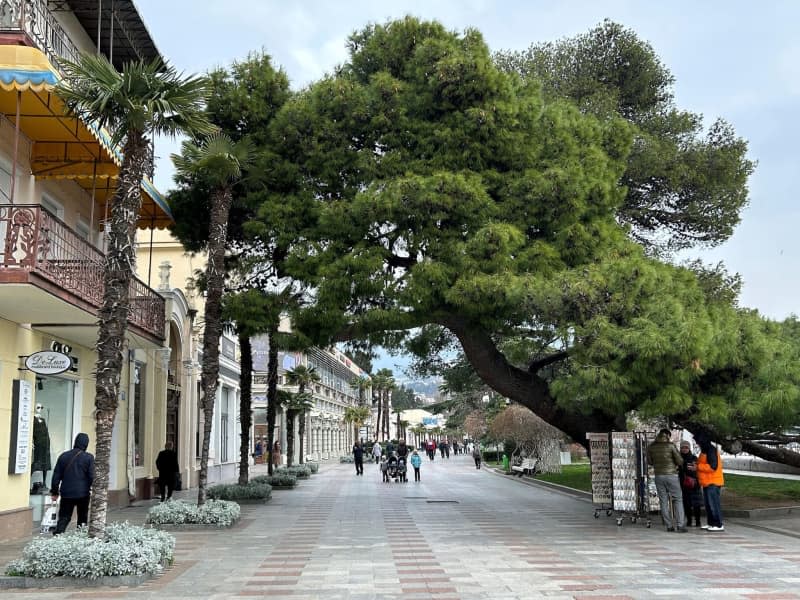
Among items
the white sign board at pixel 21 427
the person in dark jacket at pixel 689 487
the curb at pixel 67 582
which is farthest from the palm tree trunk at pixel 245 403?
the curb at pixel 67 582

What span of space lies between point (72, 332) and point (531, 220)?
30.7ft

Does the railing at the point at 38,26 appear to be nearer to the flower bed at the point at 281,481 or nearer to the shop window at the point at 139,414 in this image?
the shop window at the point at 139,414

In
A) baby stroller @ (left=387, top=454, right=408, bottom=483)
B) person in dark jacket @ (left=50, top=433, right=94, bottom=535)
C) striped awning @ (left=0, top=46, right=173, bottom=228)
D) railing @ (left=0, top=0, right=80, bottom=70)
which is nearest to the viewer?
striped awning @ (left=0, top=46, right=173, bottom=228)

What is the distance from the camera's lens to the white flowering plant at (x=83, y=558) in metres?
9.05

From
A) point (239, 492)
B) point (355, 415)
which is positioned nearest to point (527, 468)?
point (239, 492)

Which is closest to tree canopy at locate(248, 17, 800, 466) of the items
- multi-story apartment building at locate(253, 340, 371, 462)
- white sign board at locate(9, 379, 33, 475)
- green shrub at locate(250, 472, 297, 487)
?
white sign board at locate(9, 379, 33, 475)

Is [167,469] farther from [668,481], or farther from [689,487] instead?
[689,487]

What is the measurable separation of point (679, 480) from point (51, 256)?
11669 millimetres

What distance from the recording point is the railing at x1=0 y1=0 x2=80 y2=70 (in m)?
12.0

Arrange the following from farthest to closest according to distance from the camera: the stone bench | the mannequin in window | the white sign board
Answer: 1. the stone bench
2. the mannequin in window
3. the white sign board

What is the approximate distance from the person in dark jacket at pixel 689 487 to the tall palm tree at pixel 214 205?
909cm

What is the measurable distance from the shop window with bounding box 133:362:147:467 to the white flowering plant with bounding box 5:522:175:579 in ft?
38.9

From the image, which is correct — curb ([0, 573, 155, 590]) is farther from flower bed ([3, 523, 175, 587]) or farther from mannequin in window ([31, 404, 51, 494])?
mannequin in window ([31, 404, 51, 494])

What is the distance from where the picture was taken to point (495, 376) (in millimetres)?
17562
